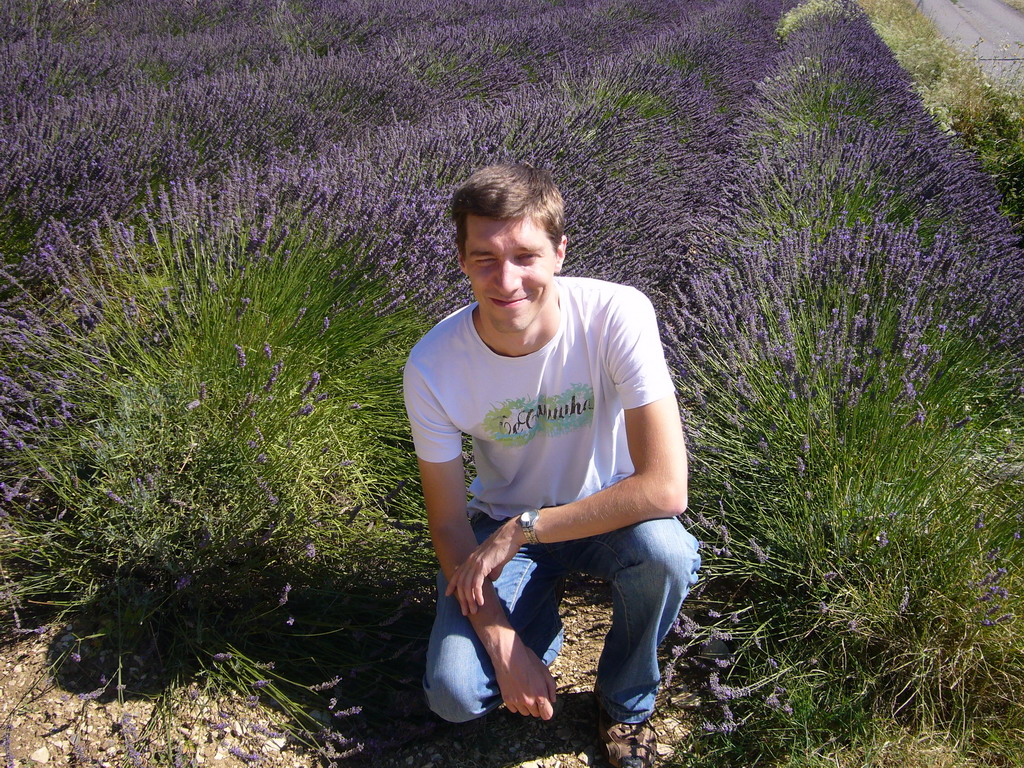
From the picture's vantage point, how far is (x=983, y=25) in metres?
20.3

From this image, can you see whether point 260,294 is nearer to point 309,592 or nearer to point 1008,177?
point 309,592

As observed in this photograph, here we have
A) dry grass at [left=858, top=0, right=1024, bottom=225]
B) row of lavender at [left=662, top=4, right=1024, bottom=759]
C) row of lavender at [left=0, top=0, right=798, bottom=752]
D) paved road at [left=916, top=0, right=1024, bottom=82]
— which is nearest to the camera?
row of lavender at [left=662, top=4, right=1024, bottom=759]

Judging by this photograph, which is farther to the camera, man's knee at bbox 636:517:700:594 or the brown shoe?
the brown shoe

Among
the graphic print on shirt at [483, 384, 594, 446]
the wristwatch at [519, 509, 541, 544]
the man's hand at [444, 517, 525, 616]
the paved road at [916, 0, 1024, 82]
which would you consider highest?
the paved road at [916, 0, 1024, 82]

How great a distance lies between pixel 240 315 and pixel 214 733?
110cm

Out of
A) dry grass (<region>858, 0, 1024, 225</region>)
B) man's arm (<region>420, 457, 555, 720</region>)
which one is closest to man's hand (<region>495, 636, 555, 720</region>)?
man's arm (<region>420, 457, 555, 720</region>)

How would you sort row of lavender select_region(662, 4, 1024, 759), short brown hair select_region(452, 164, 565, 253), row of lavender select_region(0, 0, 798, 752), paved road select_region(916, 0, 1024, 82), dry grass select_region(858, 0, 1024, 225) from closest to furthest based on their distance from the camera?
1. short brown hair select_region(452, 164, 565, 253)
2. row of lavender select_region(662, 4, 1024, 759)
3. row of lavender select_region(0, 0, 798, 752)
4. dry grass select_region(858, 0, 1024, 225)
5. paved road select_region(916, 0, 1024, 82)

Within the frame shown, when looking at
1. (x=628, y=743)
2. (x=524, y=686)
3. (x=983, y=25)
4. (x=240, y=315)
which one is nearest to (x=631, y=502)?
(x=524, y=686)

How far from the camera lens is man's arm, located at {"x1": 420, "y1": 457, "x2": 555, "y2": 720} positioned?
1.62 meters

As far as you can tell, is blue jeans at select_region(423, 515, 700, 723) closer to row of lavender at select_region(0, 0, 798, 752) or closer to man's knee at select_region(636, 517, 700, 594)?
man's knee at select_region(636, 517, 700, 594)

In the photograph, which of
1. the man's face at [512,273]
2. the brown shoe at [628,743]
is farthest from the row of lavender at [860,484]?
the man's face at [512,273]

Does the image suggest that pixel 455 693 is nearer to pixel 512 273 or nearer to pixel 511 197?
pixel 512 273

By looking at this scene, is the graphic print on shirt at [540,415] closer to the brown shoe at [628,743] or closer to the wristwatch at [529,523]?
the wristwatch at [529,523]

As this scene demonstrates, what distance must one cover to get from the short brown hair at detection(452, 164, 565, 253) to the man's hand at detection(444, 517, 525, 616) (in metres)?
0.59
